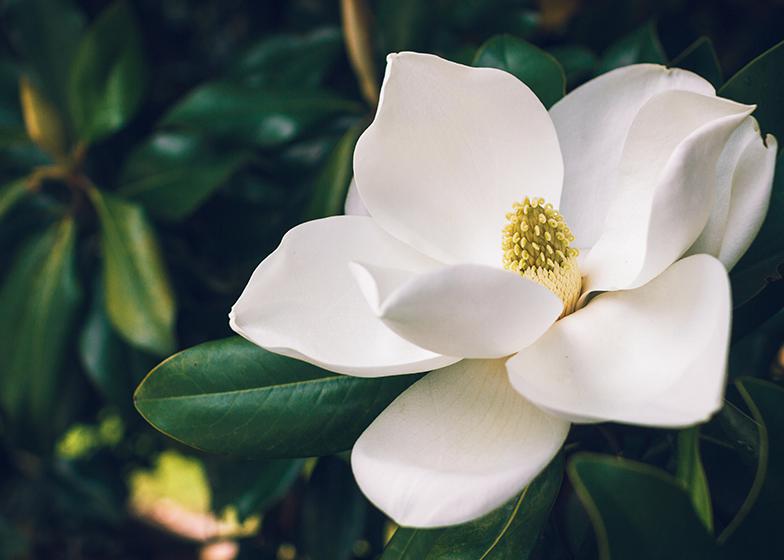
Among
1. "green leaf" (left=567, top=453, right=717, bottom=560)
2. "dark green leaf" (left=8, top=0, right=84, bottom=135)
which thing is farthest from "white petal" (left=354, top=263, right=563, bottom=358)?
"dark green leaf" (left=8, top=0, right=84, bottom=135)

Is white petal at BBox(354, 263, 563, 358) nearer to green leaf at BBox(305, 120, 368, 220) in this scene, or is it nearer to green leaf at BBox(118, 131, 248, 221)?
green leaf at BBox(305, 120, 368, 220)

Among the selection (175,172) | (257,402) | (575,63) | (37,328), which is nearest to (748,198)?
(257,402)

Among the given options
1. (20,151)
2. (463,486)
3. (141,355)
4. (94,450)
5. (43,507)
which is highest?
(463,486)

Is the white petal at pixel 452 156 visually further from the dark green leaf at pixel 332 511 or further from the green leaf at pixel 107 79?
the green leaf at pixel 107 79

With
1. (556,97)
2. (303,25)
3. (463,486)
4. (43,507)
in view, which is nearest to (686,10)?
(303,25)

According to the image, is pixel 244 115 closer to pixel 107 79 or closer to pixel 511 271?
pixel 107 79

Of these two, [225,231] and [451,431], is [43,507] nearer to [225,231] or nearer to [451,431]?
[225,231]

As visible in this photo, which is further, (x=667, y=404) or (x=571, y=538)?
(x=571, y=538)
